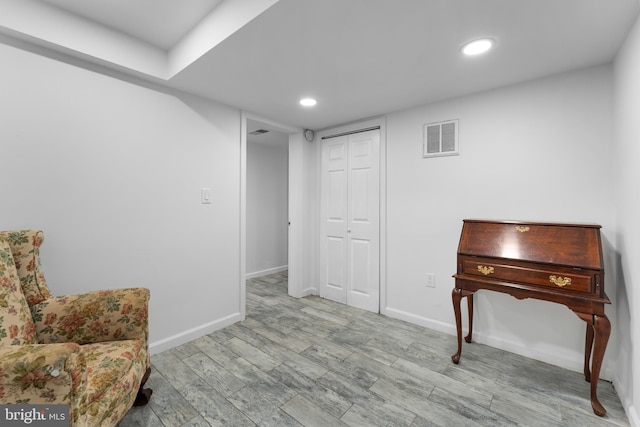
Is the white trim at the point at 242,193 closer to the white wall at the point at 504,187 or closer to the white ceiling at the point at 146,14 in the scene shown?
the white ceiling at the point at 146,14

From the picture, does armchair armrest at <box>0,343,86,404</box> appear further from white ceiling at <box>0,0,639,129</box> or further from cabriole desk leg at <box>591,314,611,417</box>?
cabriole desk leg at <box>591,314,611,417</box>

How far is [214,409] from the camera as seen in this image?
1.62m

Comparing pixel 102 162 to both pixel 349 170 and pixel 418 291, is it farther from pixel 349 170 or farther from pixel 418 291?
pixel 418 291

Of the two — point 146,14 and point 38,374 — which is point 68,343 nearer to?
point 38,374

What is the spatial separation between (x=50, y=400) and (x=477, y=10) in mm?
2335

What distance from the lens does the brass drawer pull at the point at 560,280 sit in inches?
65.4

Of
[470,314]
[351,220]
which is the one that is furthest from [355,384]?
[351,220]

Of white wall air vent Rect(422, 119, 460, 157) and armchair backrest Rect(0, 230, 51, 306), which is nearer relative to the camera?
armchair backrest Rect(0, 230, 51, 306)

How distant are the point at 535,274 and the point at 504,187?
0.78 metres

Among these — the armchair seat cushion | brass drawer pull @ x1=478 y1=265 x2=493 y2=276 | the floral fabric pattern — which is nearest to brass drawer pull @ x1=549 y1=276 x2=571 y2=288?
brass drawer pull @ x1=478 y1=265 x2=493 y2=276

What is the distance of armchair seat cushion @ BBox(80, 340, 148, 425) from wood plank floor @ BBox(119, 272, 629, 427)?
1.25 ft

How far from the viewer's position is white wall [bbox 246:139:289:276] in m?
4.57

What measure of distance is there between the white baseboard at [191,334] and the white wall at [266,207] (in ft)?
5.88

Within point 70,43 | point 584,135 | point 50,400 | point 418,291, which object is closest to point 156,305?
point 50,400
